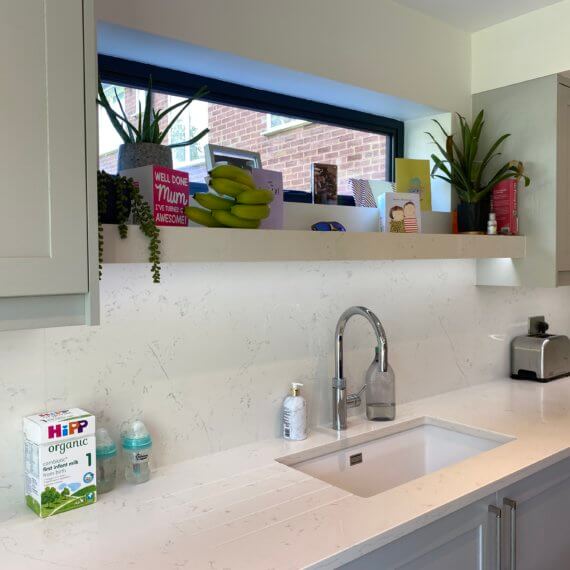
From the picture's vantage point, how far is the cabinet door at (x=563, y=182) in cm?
225

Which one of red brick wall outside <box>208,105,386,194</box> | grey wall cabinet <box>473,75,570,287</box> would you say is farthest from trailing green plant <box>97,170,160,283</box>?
grey wall cabinet <box>473,75,570,287</box>

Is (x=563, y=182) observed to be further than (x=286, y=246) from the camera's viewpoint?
Yes

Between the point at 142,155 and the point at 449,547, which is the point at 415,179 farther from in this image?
the point at 449,547

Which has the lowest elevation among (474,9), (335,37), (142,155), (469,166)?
(142,155)

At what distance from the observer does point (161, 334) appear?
162 centimetres

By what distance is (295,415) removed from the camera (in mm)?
1820

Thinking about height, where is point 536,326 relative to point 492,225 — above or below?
below

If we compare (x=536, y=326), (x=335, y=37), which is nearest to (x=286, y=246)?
(x=335, y=37)

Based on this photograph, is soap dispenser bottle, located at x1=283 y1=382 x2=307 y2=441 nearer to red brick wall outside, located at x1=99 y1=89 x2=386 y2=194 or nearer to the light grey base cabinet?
the light grey base cabinet

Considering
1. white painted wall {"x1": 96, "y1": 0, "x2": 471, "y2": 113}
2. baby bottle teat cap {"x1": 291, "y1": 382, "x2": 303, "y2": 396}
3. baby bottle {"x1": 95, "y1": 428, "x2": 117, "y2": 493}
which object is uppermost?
white painted wall {"x1": 96, "y1": 0, "x2": 471, "y2": 113}

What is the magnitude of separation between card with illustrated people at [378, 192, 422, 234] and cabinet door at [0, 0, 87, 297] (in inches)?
45.8

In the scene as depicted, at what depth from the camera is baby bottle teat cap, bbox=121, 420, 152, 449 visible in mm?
1491

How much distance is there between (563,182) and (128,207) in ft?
5.59

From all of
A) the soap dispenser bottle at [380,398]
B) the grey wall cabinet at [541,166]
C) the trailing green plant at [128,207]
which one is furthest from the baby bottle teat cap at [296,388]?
the grey wall cabinet at [541,166]
